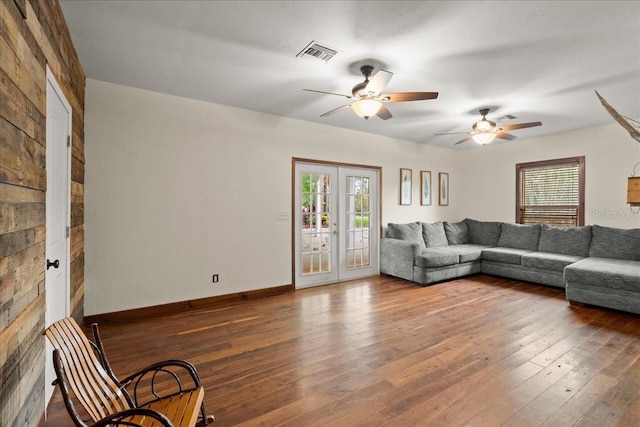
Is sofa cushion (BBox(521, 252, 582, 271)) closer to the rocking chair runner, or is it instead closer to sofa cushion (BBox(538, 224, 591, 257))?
sofa cushion (BBox(538, 224, 591, 257))

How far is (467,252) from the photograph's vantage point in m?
5.63

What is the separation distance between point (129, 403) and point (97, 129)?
3052 mm

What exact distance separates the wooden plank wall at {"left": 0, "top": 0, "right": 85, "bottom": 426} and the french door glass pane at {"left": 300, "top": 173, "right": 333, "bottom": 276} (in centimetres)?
343

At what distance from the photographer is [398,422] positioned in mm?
1841

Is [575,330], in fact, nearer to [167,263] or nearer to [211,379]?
[211,379]

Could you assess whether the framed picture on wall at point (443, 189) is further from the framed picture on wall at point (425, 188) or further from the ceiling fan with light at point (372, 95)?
the ceiling fan with light at point (372, 95)

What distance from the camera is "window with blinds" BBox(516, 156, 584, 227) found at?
5535 mm

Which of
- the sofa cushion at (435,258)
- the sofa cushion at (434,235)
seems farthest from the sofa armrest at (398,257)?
the sofa cushion at (434,235)

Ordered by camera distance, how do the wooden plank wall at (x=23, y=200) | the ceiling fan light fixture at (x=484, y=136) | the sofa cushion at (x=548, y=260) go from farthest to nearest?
the sofa cushion at (x=548, y=260), the ceiling fan light fixture at (x=484, y=136), the wooden plank wall at (x=23, y=200)

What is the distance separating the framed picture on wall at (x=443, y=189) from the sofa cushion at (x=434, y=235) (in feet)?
2.55

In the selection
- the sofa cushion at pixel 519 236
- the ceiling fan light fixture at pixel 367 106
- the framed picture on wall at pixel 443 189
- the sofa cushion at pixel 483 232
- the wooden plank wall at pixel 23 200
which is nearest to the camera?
the wooden plank wall at pixel 23 200

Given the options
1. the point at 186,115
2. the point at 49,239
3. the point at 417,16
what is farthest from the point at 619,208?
the point at 49,239

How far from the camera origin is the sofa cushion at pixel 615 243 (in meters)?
4.59

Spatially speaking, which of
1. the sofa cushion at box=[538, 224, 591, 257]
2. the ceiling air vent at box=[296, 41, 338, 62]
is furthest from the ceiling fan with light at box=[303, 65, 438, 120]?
the sofa cushion at box=[538, 224, 591, 257]
